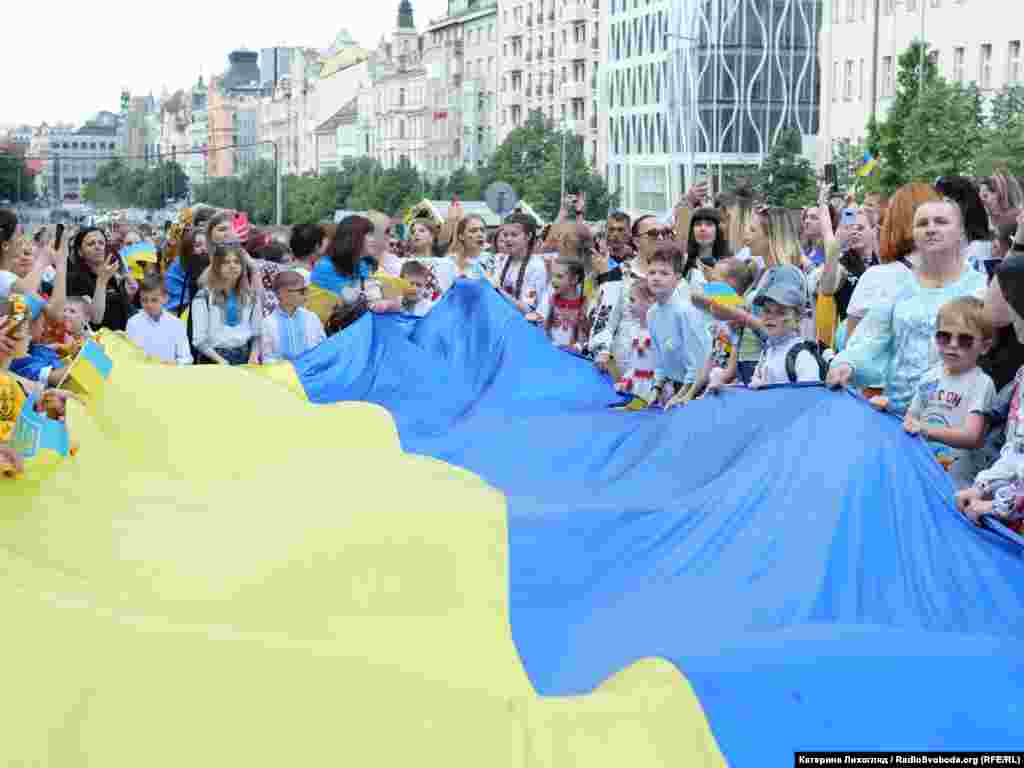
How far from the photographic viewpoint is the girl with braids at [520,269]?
45.2 feet

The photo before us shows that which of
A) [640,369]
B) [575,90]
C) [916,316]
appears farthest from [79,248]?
[575,90]

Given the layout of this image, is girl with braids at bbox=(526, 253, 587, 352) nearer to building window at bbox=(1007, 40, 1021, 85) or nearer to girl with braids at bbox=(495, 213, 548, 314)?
girl with braids at bbox=(495, 213, 548, 314)

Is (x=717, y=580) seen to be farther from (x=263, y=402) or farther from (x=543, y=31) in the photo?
(x=543, y=31)

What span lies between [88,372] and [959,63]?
52378 millimetres

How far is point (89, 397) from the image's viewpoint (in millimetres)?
8789

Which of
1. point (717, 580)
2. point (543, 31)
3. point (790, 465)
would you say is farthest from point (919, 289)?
point (543, 31)

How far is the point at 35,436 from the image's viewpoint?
21.8 feet

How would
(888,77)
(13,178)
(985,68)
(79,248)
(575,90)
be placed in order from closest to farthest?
(79,248) < (985,68) < (888,77) < (575,90) < (13,178)

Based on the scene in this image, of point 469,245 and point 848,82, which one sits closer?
point 469,245

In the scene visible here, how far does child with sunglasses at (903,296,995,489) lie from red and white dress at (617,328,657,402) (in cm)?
332

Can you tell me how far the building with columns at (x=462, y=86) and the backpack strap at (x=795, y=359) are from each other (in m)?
113

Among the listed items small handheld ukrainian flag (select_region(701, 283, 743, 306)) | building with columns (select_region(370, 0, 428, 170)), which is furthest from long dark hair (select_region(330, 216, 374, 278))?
building with columns (select_region(370, 0, 428, 170))

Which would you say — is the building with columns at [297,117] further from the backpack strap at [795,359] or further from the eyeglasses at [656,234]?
the backpack strap at [795,359]

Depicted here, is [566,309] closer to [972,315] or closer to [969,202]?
[969,202]
